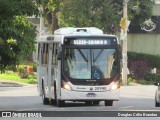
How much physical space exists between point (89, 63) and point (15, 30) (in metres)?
3.80

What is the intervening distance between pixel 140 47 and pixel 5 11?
42.6 m

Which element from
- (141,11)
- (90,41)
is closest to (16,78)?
(141,11)

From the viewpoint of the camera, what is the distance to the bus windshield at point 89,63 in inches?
977

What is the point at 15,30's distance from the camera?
22453mm

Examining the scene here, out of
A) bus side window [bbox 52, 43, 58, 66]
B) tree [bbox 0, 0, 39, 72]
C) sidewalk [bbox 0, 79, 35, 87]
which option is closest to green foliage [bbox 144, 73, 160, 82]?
sidewalk [bbox 0, 79, 35, 87]

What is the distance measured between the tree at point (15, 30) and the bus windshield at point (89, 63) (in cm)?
193

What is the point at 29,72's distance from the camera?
5788cm

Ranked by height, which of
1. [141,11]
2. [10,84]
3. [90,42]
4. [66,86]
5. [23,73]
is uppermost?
[90,42]

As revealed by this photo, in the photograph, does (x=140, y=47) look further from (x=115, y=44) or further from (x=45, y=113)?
(x=45, y=113)

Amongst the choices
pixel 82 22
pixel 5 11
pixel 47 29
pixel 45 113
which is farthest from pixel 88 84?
pixel 47 29

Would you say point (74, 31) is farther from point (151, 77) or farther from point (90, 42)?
point (151, 77)

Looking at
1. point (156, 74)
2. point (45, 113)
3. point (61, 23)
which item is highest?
point (45, 113)

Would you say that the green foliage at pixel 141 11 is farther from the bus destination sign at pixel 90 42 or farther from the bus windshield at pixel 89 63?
the bus windshield at pixel 89 63

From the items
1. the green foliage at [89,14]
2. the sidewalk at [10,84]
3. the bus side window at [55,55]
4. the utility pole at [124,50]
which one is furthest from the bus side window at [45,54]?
the green foliage at [89,14]
